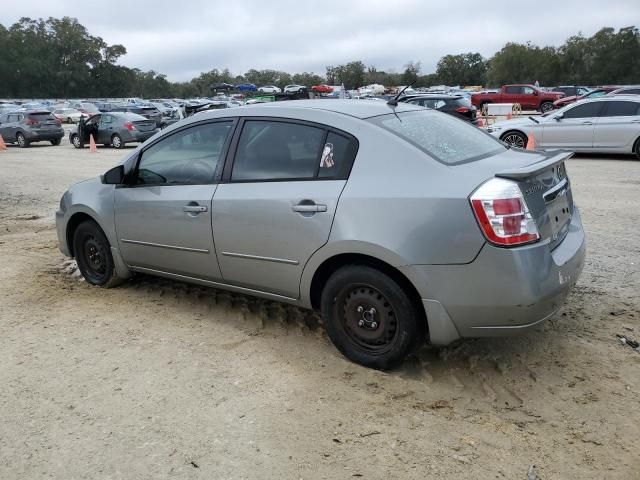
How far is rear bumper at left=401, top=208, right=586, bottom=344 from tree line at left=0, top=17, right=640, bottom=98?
82414 millimetres

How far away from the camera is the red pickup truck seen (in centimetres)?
3428

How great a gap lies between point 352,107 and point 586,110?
463 inches

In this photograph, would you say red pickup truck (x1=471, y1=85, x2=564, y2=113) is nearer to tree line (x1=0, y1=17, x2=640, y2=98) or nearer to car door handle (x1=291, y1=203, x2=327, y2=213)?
car door handle (x1=291, y1=203, x2=327, y2=213)

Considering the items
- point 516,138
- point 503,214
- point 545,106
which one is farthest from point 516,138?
point 545,106

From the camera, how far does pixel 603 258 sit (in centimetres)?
569

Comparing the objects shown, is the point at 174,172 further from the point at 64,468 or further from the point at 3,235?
the point at 3,235

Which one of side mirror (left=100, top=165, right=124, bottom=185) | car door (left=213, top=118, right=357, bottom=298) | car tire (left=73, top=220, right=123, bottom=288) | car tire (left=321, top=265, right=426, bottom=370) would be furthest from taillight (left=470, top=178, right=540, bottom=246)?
car tire (left=73, top=220, right=123, bottom=288)

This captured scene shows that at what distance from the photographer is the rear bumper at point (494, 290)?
3051mm

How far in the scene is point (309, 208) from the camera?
361 cm

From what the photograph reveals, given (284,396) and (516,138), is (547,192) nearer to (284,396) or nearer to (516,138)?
(284,396)

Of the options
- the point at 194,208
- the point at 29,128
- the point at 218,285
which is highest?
the point at 29,128

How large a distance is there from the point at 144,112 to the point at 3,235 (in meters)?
22.8

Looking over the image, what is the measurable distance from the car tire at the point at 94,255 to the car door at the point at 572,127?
11939 mm

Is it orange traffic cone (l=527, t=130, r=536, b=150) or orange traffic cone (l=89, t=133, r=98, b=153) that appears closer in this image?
orange traffic cone (l=527, t=130, r=536, b=150)
